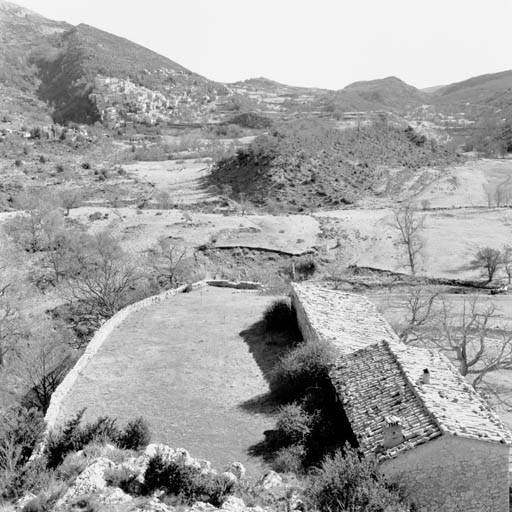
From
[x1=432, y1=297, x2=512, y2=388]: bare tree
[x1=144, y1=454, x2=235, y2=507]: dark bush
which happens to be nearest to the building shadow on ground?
[x1=432, y1=297, x2=512, y2=388]: bare tree

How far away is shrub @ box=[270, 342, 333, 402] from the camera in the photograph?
1536cm

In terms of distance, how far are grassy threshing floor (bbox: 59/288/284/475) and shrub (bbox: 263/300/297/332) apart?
0.57 meters

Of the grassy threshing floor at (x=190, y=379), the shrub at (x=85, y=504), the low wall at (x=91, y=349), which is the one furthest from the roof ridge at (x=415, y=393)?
the low wall at (x=91, y=349)

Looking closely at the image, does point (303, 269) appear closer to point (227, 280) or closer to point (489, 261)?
point (227, 280)

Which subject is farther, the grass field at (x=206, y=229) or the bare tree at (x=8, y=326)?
the grass field at (x=206, y=229)

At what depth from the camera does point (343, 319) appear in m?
19.3

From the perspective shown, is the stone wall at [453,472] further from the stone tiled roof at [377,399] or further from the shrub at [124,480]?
the shrub at [124,480]

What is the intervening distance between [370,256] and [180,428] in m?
26.6

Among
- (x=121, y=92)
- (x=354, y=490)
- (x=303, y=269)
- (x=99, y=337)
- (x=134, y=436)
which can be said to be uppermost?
(x=121, y=92)

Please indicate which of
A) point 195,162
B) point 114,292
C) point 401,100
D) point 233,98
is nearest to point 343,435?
point 114,292

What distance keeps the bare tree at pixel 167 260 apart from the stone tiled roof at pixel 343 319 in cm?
1206

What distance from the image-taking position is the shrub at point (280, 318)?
21438 millimetres

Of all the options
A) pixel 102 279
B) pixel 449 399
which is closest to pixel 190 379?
pixel 449 399

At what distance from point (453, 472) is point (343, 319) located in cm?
875
